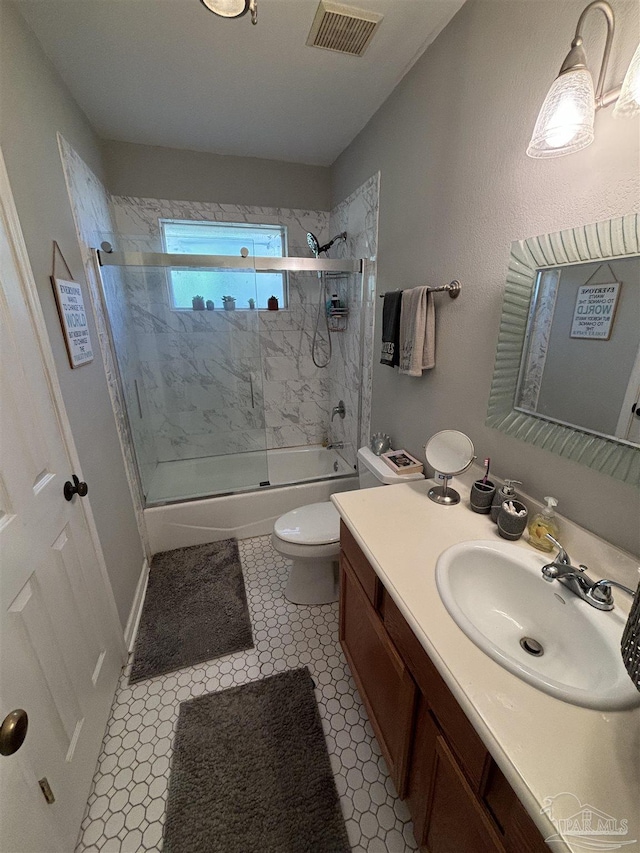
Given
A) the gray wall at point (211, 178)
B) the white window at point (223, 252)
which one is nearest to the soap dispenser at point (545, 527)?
the white window at point (223, 252)

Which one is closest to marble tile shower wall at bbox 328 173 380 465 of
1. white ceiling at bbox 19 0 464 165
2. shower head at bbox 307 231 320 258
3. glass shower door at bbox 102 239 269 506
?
shower head at bbox 307 231 320 258

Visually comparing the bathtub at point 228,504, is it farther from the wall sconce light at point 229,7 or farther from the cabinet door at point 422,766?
the wall sconce light at point 229,7

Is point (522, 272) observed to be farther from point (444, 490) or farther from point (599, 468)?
point (444, 490)

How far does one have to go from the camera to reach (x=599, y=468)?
870mm

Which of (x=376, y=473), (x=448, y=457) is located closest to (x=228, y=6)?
(x=448, y=457)

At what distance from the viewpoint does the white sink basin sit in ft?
2.06

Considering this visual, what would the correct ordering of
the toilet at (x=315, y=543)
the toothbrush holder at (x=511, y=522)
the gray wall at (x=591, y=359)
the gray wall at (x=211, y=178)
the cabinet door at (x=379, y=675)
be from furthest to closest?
1. the gray wall at (x=211, y=178)
2. the toilet at (x=315, y=543)
3. the toothbrush holder at (x=511, y=522)
4. the cabinet door at (x=379, y=675)
5. the gray wall at (x=591, y=359)

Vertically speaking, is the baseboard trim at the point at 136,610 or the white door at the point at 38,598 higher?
the white door at the point at 38,598

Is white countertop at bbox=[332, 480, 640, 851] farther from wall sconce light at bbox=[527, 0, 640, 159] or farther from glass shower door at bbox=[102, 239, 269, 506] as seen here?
glass shower door at bbox=[102, 239, 269, 506]

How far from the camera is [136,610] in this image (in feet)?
5.80

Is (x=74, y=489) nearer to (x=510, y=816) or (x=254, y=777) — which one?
(x=254, y=777)

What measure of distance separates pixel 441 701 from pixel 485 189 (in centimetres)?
151

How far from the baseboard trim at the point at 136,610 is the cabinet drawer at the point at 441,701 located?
4.49 feet

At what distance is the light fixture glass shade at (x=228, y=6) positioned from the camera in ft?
3.37
